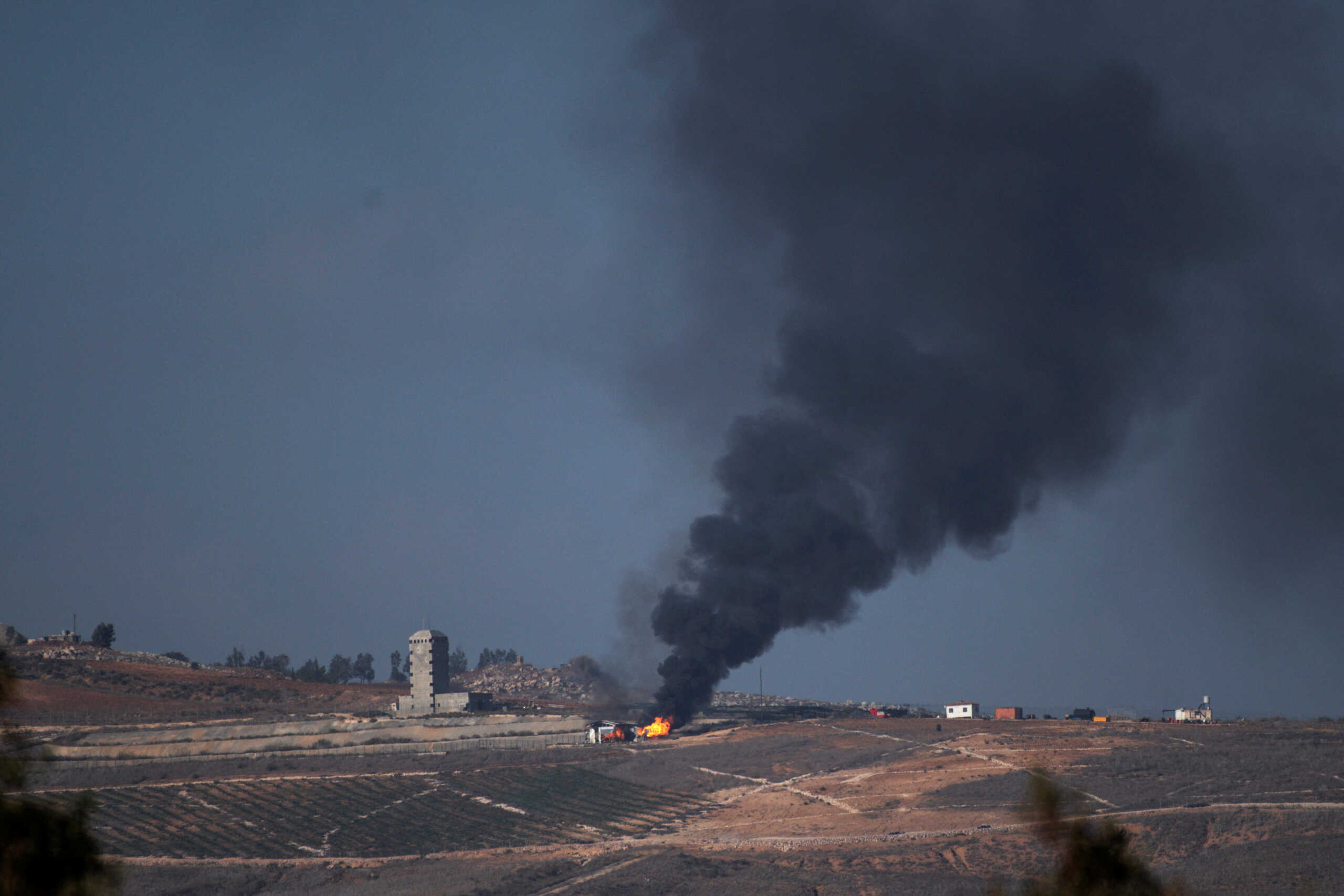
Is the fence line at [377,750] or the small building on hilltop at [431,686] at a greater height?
A: the small building on hilltop at [431,686]

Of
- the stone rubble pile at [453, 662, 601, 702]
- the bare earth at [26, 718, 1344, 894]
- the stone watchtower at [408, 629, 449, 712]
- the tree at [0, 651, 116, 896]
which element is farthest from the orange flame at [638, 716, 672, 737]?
the tree at [0, 651, 116, 896]

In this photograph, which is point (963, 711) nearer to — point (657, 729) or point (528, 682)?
point (657, 729)

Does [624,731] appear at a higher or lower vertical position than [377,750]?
higher

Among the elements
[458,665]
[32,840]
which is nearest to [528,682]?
[458,665]

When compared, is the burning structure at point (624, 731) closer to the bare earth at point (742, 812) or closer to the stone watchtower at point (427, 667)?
the bare earth at point (742, 812)

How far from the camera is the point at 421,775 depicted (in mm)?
76750

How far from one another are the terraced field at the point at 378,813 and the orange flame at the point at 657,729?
1742 cm

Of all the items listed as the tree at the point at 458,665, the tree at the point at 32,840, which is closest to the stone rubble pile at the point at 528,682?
the tree at the point at 458,665

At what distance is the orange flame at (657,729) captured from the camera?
9544 cm

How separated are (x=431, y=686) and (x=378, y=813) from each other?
48700 mm

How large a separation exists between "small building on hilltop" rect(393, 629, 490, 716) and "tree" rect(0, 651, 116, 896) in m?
101

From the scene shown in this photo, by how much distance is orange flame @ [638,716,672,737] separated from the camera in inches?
3757

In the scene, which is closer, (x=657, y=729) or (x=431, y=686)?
(x=657, y=729)

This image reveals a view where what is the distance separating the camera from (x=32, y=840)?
37.3 feet
